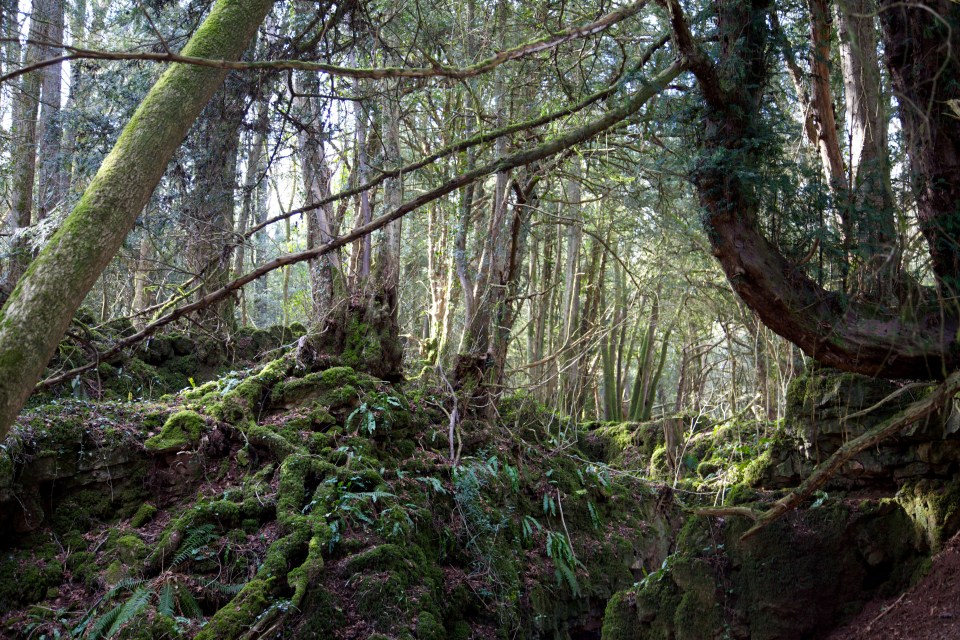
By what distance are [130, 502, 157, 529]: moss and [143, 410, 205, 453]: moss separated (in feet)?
1.50

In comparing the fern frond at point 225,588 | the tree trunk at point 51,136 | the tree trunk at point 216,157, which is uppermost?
the tree trunk at point 51,136

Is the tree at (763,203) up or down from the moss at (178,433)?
up

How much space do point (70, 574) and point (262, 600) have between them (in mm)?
1404

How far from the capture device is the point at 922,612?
436 cm

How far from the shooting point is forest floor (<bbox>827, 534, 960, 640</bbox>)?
4.12 meters

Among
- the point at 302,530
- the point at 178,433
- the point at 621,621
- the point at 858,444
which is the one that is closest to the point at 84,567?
the point at 178,433

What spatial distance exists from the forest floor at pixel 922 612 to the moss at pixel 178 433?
5.22 m

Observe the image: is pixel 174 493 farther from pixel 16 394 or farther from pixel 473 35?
pixel 473 35

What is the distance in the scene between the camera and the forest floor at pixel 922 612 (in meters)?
4.12

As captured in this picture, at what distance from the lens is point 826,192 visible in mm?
4715

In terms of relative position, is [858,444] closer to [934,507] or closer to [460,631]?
[934,507]

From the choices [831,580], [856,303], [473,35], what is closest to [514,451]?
[831,580]

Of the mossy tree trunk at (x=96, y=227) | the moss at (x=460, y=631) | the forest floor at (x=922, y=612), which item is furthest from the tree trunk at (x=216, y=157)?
the forest floor at (x=922, y=612)

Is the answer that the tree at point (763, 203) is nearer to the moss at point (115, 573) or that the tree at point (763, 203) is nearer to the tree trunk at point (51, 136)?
the moss at point (115, 573)
